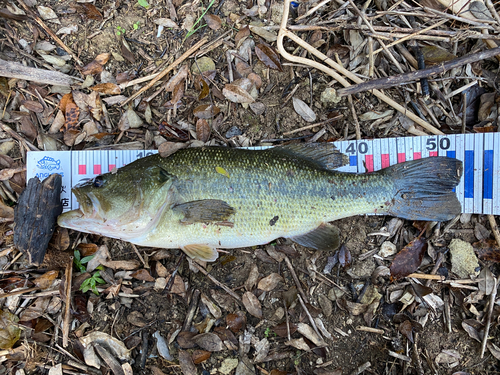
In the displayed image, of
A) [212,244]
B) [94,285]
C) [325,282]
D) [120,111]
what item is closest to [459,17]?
[325,282]

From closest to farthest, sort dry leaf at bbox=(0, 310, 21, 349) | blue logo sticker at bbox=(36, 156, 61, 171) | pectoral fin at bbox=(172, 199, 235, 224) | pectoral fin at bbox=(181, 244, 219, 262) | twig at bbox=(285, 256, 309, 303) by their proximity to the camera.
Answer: pectoral fin at bbox=(172, 199, 235, 224), pectoral fin at bbox=(181, 244, 219, 262), dry leaf at bbox=(0, 310, 21, 349), twig at bbox=(285, 256, 309, 303), blue logo sticker at bbox=(36, 156, 61, 171)

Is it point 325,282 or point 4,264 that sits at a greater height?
point 4,264

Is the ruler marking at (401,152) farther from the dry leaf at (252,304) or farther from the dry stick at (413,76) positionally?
the dry leaf at (252,304)

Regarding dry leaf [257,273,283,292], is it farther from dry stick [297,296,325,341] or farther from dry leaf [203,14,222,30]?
dry leaf [203,14,222,30]

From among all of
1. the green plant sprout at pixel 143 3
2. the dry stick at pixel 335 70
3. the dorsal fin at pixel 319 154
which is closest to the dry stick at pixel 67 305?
the dorsal fin at pixel 319 154

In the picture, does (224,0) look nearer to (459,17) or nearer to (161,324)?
(459,17)

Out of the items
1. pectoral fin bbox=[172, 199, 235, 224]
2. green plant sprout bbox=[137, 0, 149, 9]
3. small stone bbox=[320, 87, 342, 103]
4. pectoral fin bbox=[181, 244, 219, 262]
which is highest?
green plant sprout bbox=[137, 0, 149, 9]

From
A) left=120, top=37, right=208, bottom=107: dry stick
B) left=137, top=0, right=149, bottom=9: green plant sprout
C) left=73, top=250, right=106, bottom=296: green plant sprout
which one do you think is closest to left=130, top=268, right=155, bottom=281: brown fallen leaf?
left=73, top=250, right=106, bottom=296: green plant sprout
